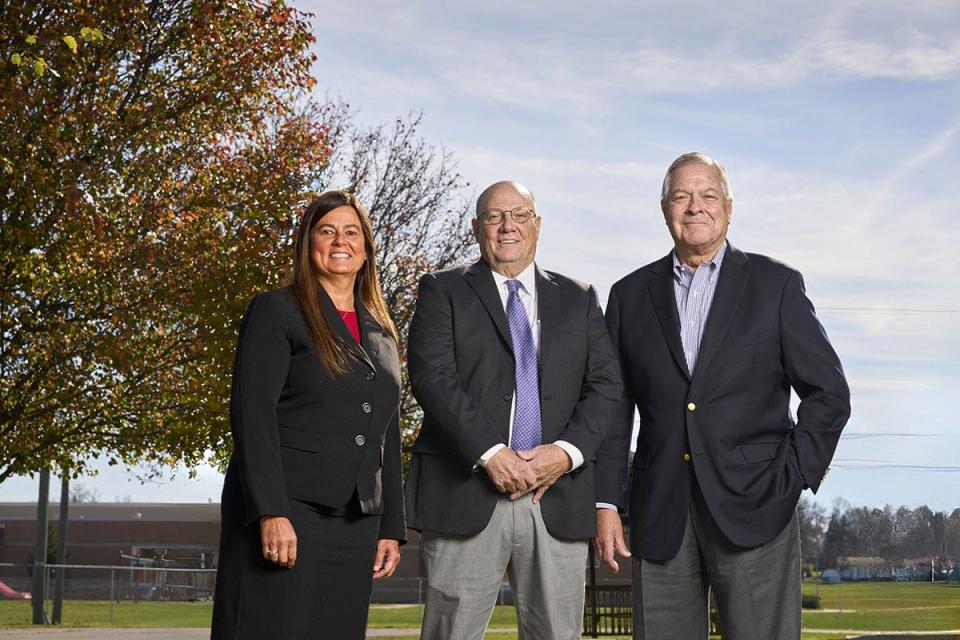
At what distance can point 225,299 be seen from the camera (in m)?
13.8

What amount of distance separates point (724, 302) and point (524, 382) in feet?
2.54

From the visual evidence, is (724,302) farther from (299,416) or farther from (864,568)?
(864,568)

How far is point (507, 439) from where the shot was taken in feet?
15.5

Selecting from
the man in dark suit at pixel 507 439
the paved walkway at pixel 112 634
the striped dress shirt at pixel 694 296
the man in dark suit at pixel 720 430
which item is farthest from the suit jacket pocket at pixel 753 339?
the paved walkway at pixel 112 634

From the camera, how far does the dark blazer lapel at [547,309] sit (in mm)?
4828

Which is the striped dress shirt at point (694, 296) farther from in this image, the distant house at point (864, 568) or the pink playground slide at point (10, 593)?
the pink playground slide at point (10, 593)

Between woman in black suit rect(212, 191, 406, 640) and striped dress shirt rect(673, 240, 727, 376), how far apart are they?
106 centimetres

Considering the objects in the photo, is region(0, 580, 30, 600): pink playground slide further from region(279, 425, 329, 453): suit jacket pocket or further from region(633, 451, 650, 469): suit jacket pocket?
region(633, 451, 650, 469): suit jacket pocket

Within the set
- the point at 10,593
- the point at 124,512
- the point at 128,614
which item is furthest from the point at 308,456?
the point at 124,512

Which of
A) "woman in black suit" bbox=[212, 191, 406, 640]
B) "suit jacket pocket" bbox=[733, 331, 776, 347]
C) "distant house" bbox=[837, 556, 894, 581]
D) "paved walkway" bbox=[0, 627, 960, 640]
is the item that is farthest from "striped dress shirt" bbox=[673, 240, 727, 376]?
"paved walkway" bbox=[0, 627, 960, 640]

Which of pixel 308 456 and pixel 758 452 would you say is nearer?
pixel 308 456

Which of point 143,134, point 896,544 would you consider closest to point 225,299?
point 143,134

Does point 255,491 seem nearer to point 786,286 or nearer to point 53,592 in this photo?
point 786,286

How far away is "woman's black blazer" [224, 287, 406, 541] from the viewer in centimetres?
431
